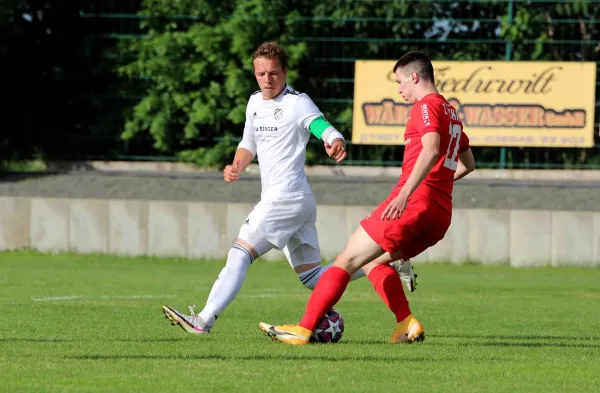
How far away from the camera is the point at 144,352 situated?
7.88 metres

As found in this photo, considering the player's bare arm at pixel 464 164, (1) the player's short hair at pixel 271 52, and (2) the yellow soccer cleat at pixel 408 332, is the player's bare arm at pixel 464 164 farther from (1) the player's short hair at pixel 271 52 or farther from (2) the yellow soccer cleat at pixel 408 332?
(1) the player's short hair at pixel 271 52

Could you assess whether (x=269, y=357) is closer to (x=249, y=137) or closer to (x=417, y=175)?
(x=417, y=175)

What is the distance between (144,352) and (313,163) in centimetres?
1654

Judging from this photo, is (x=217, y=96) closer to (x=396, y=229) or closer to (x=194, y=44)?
(x=194, y=44)

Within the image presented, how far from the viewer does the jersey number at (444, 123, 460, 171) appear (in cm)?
831

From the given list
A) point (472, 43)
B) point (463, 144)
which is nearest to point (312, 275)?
point (463, 144)

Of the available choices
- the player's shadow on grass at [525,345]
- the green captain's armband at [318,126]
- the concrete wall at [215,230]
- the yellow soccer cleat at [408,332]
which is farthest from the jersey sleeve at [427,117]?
the concrete wall at [215,230]

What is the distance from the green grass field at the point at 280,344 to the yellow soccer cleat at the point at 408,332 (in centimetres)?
8

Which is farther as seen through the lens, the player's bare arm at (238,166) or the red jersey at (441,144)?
the player's bare arm at (238,166)

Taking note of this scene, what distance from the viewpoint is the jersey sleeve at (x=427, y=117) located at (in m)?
8.10

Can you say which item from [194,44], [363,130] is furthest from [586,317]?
[194,44]

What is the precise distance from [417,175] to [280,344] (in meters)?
1.43

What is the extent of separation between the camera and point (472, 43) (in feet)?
77.0

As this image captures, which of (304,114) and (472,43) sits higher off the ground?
(472,43)
